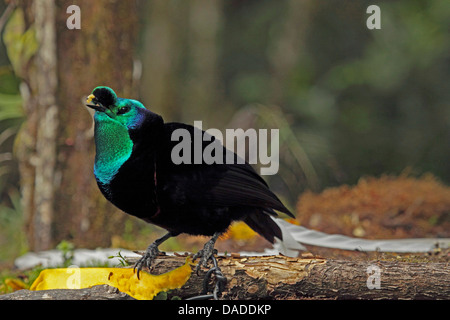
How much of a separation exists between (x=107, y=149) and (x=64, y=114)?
1794 millimetres

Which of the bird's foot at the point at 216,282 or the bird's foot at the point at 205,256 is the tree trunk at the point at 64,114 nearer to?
the bird's foot at the point at 205,256

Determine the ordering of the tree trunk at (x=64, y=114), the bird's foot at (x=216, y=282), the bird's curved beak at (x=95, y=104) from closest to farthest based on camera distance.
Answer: the bird's curved beak at (x=95, y=104) < the bird's foot at (x=216, y=282) < the tree trunk at (x=64, y=114)

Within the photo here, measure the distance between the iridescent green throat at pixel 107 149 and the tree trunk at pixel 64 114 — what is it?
5.63 ft

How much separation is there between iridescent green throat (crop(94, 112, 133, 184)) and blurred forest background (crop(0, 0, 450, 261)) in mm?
1730

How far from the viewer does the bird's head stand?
6.89 feet

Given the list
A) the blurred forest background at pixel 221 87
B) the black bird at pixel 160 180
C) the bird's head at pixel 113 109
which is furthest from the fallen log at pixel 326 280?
the blurred forest background at pixel 221 87

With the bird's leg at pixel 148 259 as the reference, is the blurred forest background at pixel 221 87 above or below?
above

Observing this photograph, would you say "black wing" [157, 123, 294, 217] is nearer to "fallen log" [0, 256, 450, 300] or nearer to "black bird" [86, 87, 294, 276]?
"black bird" [86, 87, 294, 276]

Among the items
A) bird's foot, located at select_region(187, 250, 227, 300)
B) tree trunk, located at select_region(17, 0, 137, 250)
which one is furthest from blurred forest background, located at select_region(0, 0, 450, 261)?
bird's foot, located at select_region(187, 250, 227, 300)

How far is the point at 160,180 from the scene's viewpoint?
2.24m

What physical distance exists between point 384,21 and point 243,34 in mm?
2788

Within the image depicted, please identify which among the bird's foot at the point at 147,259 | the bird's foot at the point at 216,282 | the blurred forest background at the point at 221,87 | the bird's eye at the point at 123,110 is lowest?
the bird's foot at the point at 216,282

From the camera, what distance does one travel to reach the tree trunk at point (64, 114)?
3.79 meters
